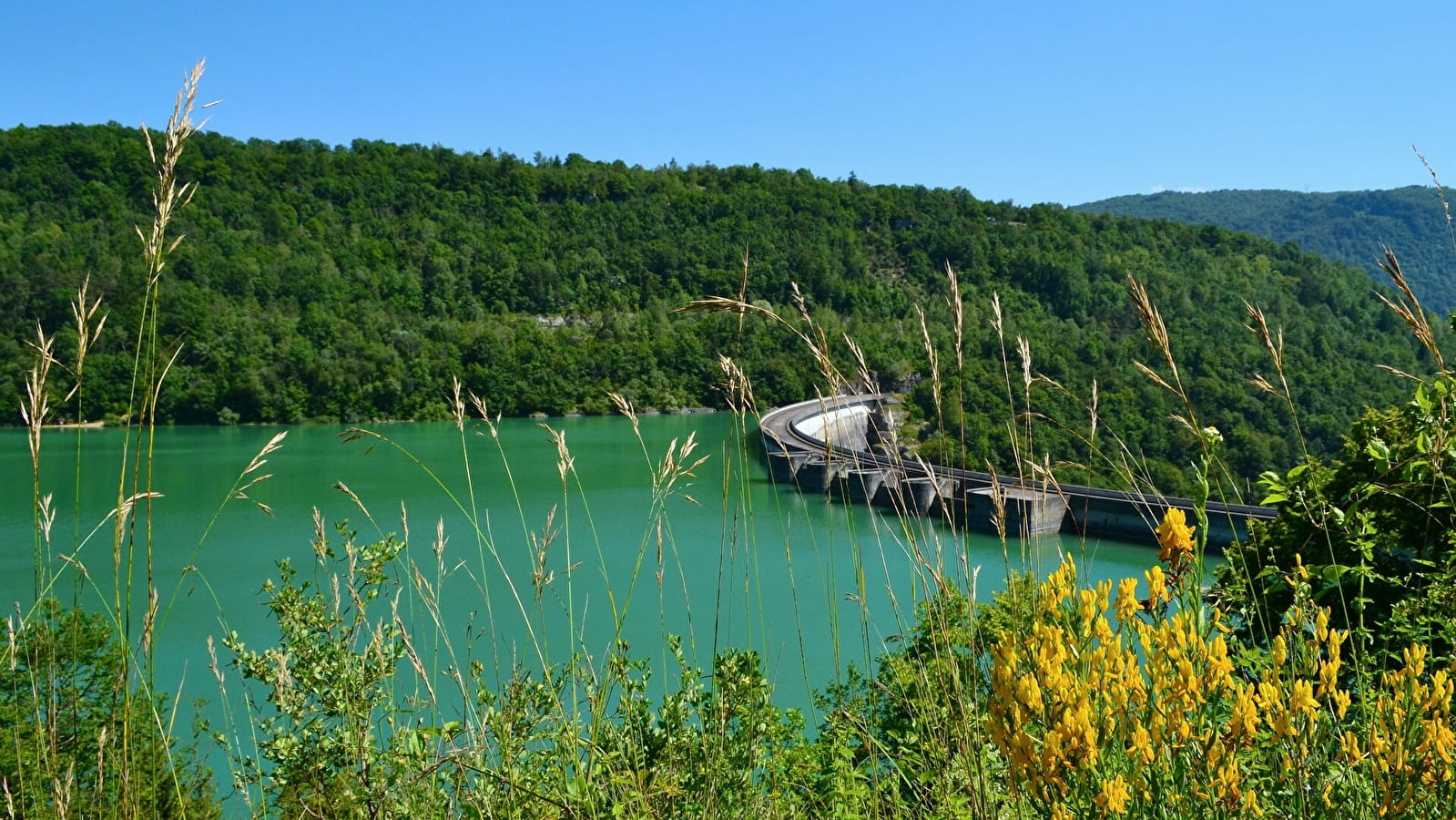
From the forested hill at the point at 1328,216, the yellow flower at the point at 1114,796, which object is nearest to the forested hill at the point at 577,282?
the yellow flower at the point at 1114,796

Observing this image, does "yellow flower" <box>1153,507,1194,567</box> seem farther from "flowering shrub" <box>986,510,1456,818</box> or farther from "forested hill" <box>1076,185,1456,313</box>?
"forested hill" <box>1076,185,1456,313</box>

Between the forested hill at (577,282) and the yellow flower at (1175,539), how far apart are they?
2167cm

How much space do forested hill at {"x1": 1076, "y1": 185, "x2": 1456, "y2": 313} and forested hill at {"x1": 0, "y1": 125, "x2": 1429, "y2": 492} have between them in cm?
3323

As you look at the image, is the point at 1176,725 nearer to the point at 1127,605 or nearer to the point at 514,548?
the point at 1127,605

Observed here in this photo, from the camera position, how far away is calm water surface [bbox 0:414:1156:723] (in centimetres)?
824

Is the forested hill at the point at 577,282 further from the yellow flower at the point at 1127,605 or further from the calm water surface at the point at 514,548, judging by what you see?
the yellow flower at the point at 1127,605

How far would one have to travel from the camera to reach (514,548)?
1703cm

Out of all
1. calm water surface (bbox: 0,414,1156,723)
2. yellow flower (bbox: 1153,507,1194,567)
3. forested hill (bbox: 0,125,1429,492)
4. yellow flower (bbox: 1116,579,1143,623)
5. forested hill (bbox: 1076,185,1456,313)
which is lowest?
calm water surface (bbox: 0,414,1156,723)

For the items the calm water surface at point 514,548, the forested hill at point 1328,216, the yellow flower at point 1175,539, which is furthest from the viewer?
the forested hill at point 1328,216

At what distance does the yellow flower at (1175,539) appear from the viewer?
931 mm

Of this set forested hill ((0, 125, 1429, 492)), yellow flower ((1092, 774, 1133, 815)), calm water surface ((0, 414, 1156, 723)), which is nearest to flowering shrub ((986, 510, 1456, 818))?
yellow flower ((1092, 774, 1133, 815))

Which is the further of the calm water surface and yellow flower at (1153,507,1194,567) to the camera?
the calm water surface

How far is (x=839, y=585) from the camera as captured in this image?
14797 millimetres

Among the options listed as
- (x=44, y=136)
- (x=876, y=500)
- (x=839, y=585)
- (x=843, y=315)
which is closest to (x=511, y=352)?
(x=843, y=315)
